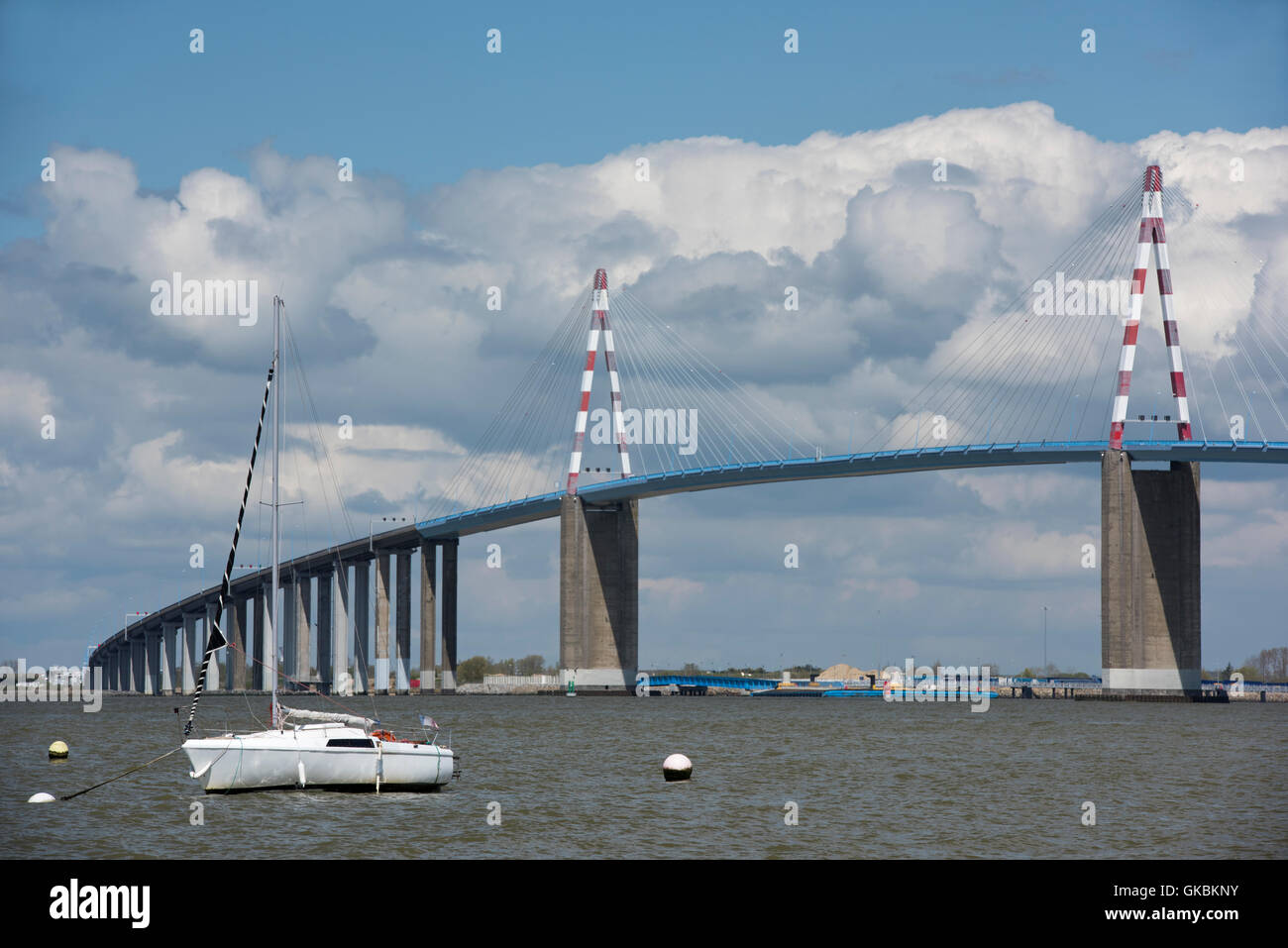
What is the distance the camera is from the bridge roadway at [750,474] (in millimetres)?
93812

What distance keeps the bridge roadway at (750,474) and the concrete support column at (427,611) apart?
1916 millimetres

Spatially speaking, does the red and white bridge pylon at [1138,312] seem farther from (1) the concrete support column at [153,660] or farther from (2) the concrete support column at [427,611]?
(1) the concrete support column at [153,660]

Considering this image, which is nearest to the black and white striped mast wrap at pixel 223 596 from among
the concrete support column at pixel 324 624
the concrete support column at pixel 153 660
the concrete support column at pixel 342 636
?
the concrete support column at pixel 342 636

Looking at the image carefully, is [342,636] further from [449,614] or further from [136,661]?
[136,661]

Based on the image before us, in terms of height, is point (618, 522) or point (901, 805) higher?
point (618, 522)

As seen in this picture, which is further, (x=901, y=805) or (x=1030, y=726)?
(x=1030, y=726)

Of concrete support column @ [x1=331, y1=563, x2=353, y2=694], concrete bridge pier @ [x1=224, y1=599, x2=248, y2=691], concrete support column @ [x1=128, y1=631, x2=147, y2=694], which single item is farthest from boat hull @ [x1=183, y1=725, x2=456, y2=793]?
concrete support column @ [x1=128, y1=631, x2=147, y2=694]

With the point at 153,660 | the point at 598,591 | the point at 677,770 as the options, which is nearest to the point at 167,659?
the point at 153,660

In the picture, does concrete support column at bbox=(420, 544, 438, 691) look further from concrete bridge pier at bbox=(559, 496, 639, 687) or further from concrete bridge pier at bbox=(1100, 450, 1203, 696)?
concrete bridge pier at bbox=(1100, 450, 1203, 696)
